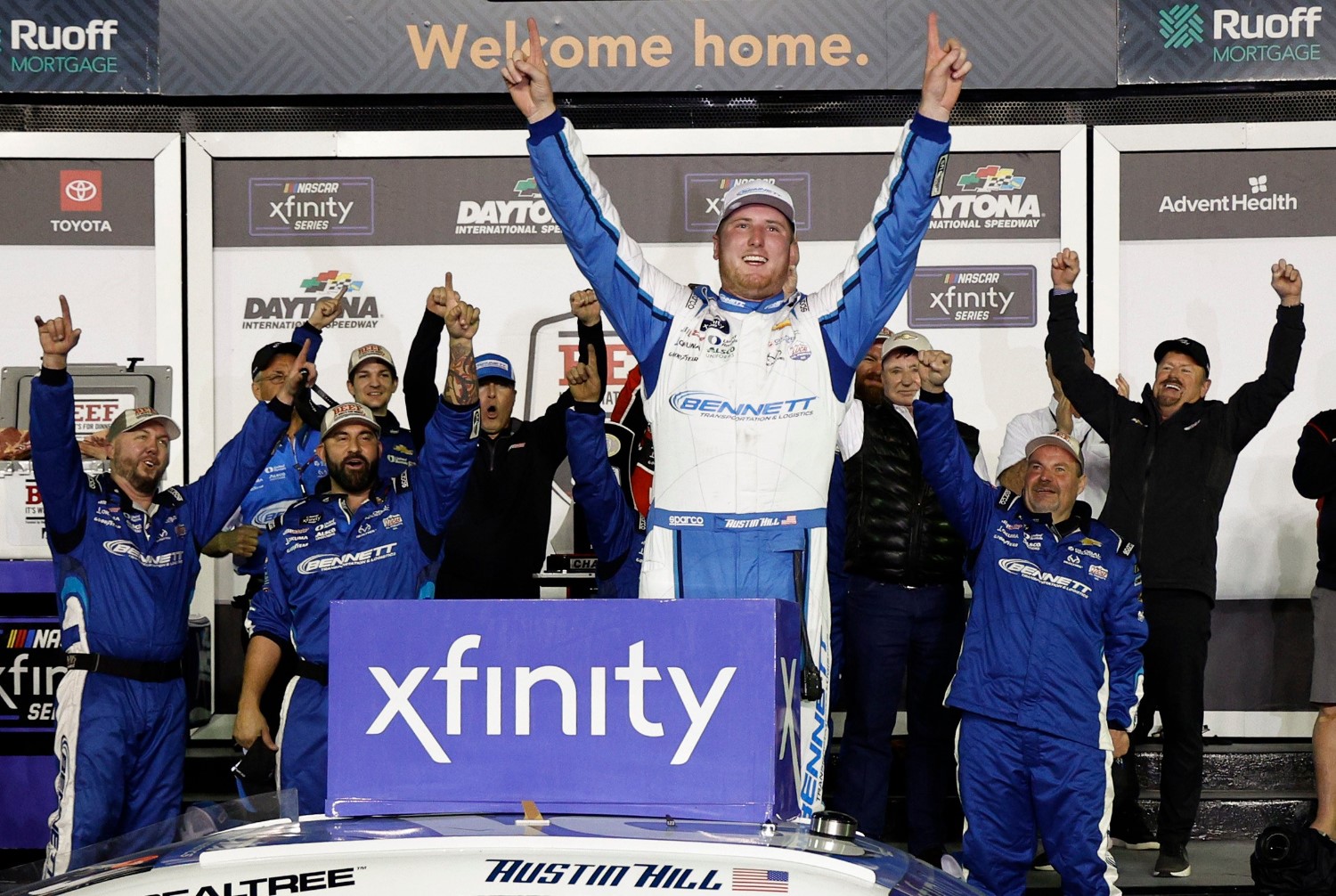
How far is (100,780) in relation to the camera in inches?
191

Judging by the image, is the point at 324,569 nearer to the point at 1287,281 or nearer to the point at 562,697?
the point at 562,697

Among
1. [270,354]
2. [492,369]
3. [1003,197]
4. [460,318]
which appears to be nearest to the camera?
[460,318]

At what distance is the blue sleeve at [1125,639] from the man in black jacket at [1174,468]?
27.2 inches

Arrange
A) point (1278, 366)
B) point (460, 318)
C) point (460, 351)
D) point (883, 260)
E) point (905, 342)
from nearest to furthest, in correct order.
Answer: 1. point (883, 260)
2. point (460, 318)
3. point (460, 351)
4. point (905, 342)
5. point (1278, 366)

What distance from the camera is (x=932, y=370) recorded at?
195 inches

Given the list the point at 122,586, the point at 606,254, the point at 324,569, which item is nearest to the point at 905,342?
the point at 606,254

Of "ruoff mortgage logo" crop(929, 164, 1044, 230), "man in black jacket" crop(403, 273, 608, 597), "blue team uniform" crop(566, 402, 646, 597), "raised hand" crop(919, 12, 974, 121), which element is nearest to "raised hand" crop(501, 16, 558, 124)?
"raised hand" crop(919, 12, 974, 121)

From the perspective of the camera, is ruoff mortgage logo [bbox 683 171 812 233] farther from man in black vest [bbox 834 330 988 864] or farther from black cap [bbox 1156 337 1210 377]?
black cap [bbox 1156 337 1210 377]

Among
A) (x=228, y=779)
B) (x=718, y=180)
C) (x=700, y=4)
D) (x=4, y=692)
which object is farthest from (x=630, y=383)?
(x=4, y=692)

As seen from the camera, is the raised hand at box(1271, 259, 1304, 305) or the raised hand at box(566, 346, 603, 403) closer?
the raised hand at box(566, 346, 603, 403)

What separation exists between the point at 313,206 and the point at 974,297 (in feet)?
9.91

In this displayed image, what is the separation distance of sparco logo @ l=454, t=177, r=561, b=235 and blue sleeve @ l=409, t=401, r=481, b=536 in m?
2.42

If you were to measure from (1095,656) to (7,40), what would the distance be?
17.6 feet

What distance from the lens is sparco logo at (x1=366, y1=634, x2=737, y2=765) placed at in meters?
2.38
